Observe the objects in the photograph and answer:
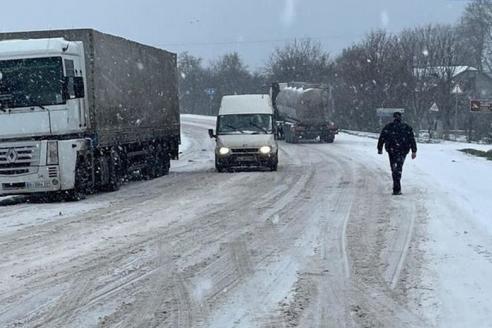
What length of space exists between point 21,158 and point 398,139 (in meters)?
7.96

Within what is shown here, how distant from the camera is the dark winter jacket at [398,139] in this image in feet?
49.1

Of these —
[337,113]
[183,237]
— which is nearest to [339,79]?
[337,113]

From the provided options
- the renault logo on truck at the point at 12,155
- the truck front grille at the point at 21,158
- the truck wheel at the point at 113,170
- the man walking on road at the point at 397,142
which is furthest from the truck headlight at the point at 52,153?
the man walking on road at the point at 397,142

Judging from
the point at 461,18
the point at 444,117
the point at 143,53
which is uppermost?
the point at 461,18

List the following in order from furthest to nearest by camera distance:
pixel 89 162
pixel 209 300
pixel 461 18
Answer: pixel 461 18 < pixel 89 162 < pixel 209 300

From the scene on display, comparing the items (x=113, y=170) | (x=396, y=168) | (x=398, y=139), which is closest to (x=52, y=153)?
(x=113, y=170)

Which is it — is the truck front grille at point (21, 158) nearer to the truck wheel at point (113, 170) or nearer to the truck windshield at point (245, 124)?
the truck wheel at point (113, 170)

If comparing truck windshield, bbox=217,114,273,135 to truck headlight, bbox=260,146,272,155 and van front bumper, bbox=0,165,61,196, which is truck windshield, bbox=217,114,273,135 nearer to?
truck headlight, bbox=260,146,272,155

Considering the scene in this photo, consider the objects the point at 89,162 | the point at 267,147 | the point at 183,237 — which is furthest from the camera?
the point at 267,147

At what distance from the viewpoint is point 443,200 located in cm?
1373

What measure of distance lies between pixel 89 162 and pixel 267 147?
6.93m

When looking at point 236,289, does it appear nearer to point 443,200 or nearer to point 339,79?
point 443,200

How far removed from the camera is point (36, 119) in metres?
14.8

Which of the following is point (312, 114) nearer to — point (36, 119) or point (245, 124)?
point (245, 124)
